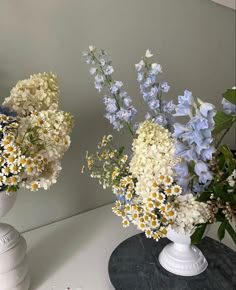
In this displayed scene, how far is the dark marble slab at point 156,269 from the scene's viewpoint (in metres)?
0.78

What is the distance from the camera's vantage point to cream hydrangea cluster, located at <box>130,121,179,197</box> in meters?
0.67

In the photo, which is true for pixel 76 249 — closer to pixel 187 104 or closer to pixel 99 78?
pixel 99 78

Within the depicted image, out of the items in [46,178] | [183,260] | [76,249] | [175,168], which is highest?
[175,168]

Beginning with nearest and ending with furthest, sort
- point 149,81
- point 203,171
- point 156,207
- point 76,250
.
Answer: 1. point 203,171
2. point 156,207
3. point 149,81
4. point 76,250

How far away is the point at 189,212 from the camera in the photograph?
67 centimetres

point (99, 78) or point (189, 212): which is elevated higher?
point (99, 78)

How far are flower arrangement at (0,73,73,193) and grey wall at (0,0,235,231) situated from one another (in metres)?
0.22

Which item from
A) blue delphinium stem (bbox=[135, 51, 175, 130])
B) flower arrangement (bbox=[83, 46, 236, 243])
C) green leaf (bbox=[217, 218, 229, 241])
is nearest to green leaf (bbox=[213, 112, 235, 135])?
flower arrangement (bbox=[83, 46, 236, 243])

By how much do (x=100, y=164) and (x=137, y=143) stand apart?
42cm

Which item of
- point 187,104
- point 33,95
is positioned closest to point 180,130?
point 187,104

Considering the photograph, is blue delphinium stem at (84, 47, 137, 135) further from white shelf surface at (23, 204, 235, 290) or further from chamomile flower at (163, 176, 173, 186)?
white shelf surface at (23, 204, 235, 290)

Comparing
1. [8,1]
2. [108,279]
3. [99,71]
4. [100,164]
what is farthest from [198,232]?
[8,1]

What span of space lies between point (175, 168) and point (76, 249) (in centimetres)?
47

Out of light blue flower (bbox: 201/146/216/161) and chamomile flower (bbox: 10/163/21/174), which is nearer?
light blue flower (bbox: 201/146/216/161)
